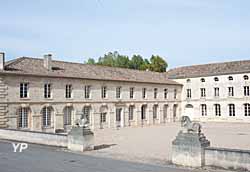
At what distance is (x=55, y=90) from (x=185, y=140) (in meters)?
18.6

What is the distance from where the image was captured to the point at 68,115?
2916 cm

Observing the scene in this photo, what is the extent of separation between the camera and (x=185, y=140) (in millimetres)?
11602

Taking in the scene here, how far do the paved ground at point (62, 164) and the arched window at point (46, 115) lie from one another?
12527 millimetres

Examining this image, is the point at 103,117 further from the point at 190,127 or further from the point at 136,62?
the point at 136,62

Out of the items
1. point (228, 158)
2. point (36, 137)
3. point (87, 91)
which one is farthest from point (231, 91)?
point (228, 158)

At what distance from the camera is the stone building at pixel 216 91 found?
1534 inches

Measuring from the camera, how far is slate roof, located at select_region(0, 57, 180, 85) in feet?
86.0

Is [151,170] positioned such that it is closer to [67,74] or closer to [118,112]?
[67,74]

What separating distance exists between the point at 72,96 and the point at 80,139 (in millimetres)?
14355

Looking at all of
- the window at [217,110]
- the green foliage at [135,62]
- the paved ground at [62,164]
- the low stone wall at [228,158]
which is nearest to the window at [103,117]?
the window at [217,110]

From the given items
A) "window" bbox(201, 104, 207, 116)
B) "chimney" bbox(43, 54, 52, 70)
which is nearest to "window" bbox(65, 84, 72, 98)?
"chimney" bbox(43, 54, 52, 70)

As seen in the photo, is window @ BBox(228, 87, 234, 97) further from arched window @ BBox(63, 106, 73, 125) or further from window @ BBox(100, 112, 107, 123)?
arched window @ BBox(63, 106, 73, 125)

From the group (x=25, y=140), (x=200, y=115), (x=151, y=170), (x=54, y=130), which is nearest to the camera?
(x=151, y=170)

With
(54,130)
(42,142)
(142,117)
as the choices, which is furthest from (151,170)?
(142,117)
